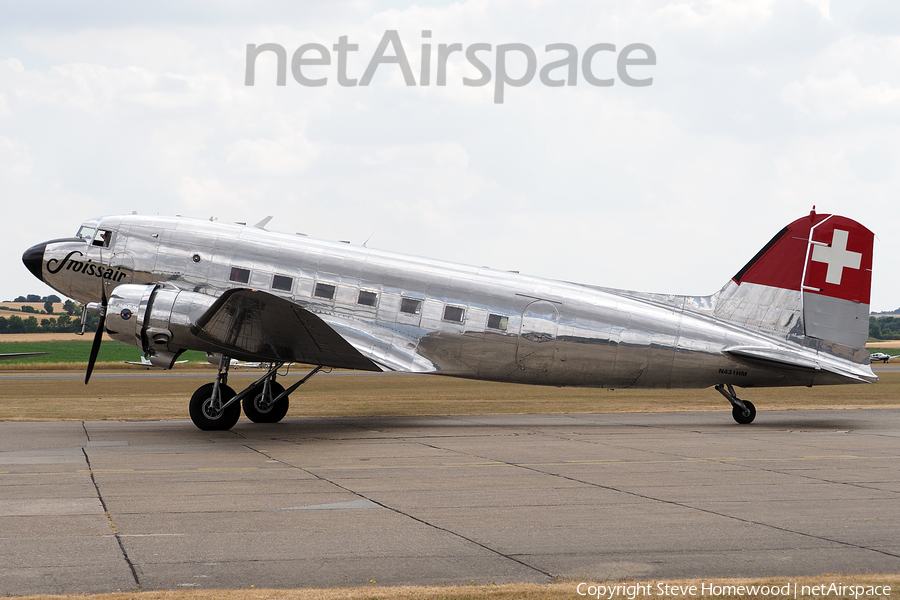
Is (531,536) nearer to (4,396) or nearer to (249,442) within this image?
(249,442)

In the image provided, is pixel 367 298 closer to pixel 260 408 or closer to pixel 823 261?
pixel 260 408

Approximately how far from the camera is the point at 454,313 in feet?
61.2

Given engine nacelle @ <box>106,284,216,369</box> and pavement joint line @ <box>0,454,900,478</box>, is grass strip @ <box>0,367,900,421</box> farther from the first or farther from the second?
pavement joint line @ <box>0,454,900,478</box>

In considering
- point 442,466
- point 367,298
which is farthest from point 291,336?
point 442,466

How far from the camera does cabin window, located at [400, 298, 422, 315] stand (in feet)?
61.3

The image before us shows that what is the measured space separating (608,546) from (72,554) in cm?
502

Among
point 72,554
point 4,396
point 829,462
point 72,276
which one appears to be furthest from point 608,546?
point 4,396

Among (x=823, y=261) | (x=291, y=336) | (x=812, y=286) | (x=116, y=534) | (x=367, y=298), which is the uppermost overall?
(x=823, y=261)

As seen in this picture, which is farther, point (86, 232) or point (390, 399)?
point (390, 399)

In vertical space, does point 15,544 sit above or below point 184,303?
below

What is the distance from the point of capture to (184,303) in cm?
1675

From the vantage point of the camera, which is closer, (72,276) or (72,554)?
(72,554)

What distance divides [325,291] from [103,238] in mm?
5367

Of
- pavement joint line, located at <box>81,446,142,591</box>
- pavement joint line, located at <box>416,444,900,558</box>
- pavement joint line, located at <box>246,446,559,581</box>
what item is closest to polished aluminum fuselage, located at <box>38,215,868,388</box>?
pavement joint line, located at <box>416,444,900,558</box>
